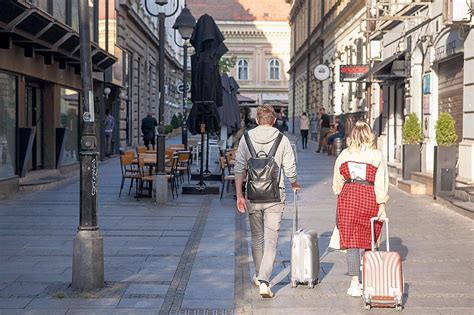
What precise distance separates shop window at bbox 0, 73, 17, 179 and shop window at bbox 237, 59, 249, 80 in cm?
6855

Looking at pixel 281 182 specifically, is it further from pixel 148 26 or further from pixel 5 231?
pixel 148 26

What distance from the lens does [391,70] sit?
20.8 m

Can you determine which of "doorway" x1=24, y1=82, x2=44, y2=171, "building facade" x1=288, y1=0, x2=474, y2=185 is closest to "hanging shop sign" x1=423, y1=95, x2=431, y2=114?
"building facade" x1=288, y1=0, x2=474, y2=185

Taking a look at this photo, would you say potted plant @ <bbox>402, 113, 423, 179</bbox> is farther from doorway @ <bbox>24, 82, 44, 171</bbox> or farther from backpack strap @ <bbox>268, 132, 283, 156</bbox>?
backpack strap @ <bbox>268, 132, 283, 156</bbox>

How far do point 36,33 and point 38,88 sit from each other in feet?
14.9

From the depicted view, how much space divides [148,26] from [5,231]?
28.8 meters

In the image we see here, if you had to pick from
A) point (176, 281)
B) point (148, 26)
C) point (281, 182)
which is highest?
point (148, 26)

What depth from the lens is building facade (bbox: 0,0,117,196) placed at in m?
14.7

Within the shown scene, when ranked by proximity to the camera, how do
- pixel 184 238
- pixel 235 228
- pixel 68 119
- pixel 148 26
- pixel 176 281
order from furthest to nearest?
pixel 148 26 → pixel 68 119 → pixel 235 228 → pixel 184 238 → pixel 176 281

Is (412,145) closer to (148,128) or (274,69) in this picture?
(148,128)

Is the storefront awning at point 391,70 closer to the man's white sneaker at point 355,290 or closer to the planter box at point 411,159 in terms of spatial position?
the planter box at point 411,159

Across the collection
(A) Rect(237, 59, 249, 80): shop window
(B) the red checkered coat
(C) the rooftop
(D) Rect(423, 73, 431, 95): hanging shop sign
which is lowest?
(B) the red checkered coat

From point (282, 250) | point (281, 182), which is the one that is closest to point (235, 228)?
point (282, 250)

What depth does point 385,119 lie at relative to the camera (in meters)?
23.7
